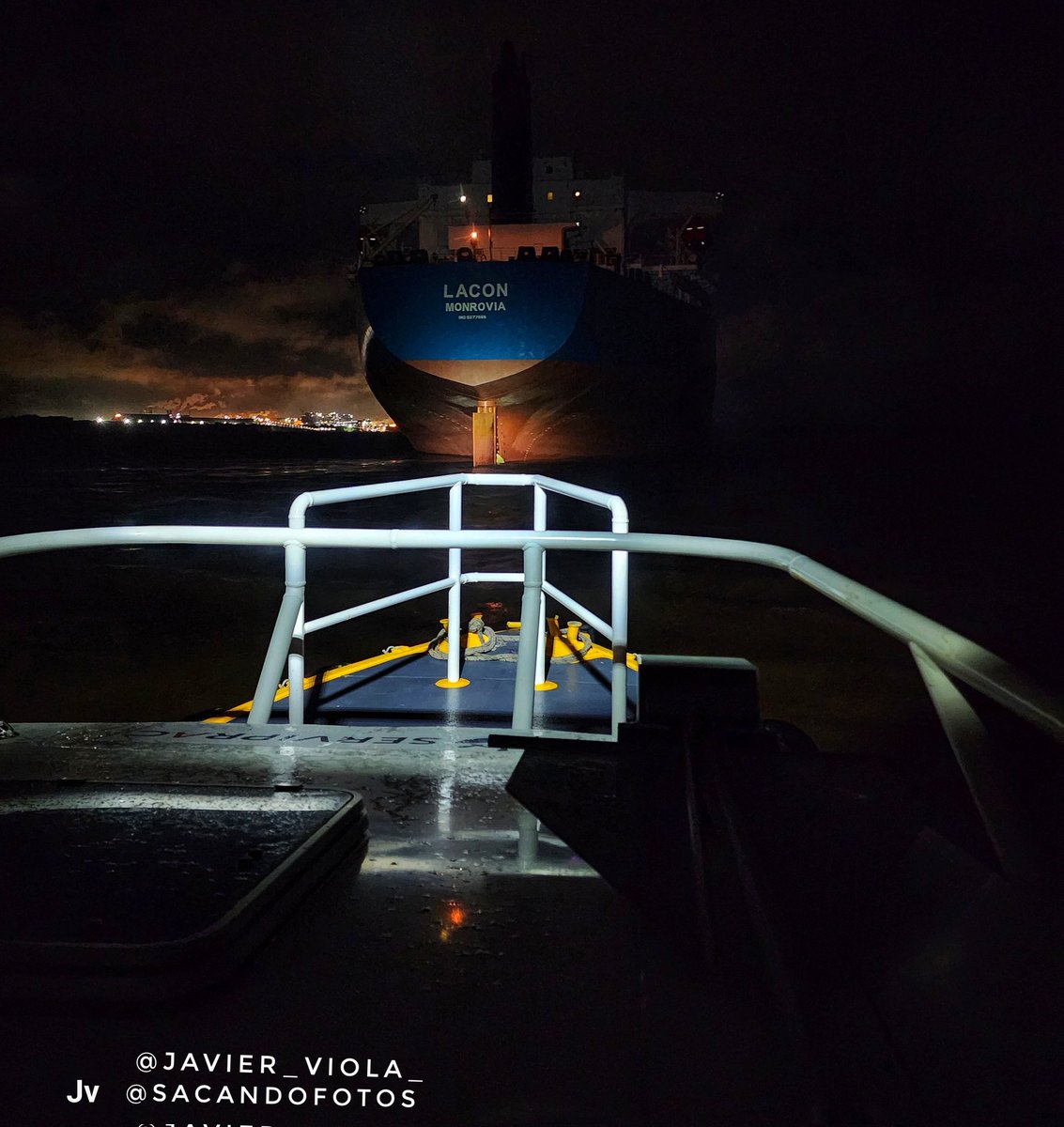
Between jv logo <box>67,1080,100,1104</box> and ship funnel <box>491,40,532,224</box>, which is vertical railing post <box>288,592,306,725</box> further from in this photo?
ship funnel <box>491,40,532,224</box>

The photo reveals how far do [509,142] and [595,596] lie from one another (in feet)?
100

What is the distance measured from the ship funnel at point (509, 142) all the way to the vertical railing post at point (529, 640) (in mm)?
37627

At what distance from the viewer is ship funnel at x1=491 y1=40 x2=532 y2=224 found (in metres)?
37.2

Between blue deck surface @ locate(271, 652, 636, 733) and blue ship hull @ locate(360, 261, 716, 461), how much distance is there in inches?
1016

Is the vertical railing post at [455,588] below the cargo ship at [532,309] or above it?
below

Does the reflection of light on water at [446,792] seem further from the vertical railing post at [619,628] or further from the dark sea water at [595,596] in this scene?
the dark sea water at [595,596]

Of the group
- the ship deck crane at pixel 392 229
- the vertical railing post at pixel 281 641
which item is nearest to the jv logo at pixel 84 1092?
the vertical railing post at pixel 281 641

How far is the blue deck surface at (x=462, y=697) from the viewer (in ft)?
15.3

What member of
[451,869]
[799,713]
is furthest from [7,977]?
[799,713]

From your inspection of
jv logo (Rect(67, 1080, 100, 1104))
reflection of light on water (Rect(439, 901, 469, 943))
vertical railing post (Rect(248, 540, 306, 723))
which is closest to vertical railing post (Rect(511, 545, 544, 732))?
vertical railing post (Rect(248, 540, 306, 723))

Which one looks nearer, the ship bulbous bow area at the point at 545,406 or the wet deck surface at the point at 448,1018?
the wet deck surface at the point at 448,1018

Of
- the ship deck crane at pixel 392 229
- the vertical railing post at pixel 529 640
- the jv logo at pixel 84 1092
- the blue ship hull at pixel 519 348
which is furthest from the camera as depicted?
the ship deck crane at pixel 392 229

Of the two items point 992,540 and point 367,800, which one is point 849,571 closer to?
point 992,540

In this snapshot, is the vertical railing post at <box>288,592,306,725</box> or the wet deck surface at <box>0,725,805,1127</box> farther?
the vertical railing post at <box>288,592,306,725</box>
